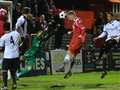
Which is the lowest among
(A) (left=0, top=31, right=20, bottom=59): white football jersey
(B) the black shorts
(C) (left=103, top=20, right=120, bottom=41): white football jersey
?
(B) the black shorts

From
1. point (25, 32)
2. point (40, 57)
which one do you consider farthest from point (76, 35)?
point (40, 57)

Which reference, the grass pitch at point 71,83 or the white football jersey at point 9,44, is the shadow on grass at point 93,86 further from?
the white football jersey at point 9,44

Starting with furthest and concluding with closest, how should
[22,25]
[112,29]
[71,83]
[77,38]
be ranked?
[22,25] → [112,29] → [77,38] → [71,83]

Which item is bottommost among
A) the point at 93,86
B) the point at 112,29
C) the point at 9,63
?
the point at 93,86

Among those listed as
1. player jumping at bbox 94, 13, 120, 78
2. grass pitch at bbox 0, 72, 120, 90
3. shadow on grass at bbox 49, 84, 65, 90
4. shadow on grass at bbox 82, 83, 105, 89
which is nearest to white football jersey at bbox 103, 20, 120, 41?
player jumping at bbox 94, 13, 120, 78

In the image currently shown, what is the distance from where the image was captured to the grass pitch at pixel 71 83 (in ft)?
66.4

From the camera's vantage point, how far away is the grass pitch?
66.4 feet

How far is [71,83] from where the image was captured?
21938 millimetres

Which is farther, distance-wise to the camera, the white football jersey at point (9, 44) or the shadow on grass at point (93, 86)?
the shadow on grass at point (93, 86)

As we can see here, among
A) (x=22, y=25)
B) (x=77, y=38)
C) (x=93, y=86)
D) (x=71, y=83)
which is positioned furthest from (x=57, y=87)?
(x=22, y=25)

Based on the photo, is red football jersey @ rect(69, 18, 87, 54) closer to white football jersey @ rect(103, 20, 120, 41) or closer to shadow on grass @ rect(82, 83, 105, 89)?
white football jersey @ rect(103, 20, 120, 41)

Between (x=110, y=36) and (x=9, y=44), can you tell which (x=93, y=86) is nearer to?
(x=110, y=36)

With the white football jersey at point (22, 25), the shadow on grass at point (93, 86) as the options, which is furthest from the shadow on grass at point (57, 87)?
the white football jersey at point (22, 25)

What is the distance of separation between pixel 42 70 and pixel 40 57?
22.9 inches
